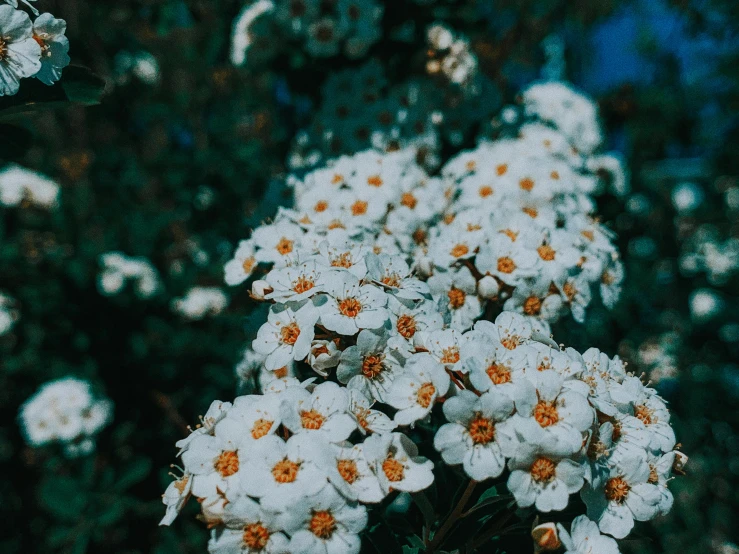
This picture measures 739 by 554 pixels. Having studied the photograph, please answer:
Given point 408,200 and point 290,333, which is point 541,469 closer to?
point 290,333

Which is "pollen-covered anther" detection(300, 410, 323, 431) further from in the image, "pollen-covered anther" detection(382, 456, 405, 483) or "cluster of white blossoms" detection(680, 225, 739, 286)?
"cluster of white blossoms" detection(680, 225, 739, 286)

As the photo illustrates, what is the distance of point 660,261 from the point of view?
3.32 metres

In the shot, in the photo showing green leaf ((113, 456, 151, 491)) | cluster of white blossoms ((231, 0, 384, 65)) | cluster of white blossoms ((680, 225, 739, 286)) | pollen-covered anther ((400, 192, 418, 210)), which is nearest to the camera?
pollen-covered anther ((400, 192, 418, 210))

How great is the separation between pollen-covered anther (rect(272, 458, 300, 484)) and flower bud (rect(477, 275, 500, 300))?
2.26 feet

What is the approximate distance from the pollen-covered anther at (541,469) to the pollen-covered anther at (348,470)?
0.30 m

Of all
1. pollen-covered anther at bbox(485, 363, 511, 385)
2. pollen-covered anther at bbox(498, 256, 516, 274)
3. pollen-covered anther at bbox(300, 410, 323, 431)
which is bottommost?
pollen-covered anther at bbox(300, 410, 323, 431)

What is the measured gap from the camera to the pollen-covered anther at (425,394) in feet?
3.61

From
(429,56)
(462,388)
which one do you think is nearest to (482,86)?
(429,56)

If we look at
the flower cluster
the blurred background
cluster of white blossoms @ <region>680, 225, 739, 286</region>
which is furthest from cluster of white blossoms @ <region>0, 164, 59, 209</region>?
cluster of white blossoms @ <region>680, 225, 739, 286</region>

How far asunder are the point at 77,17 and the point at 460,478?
3771 millimetres

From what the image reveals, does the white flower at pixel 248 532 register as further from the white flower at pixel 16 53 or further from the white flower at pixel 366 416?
the white flower at pixel 16 53

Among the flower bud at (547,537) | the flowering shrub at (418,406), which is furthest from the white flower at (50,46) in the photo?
the flower bud at (547,537)

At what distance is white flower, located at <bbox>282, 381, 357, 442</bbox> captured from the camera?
3.43 feet

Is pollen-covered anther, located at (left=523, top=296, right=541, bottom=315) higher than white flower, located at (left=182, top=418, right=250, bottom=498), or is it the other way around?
pollen-covered anther, located at (left=523, top=296, right=541, bottom=315)
